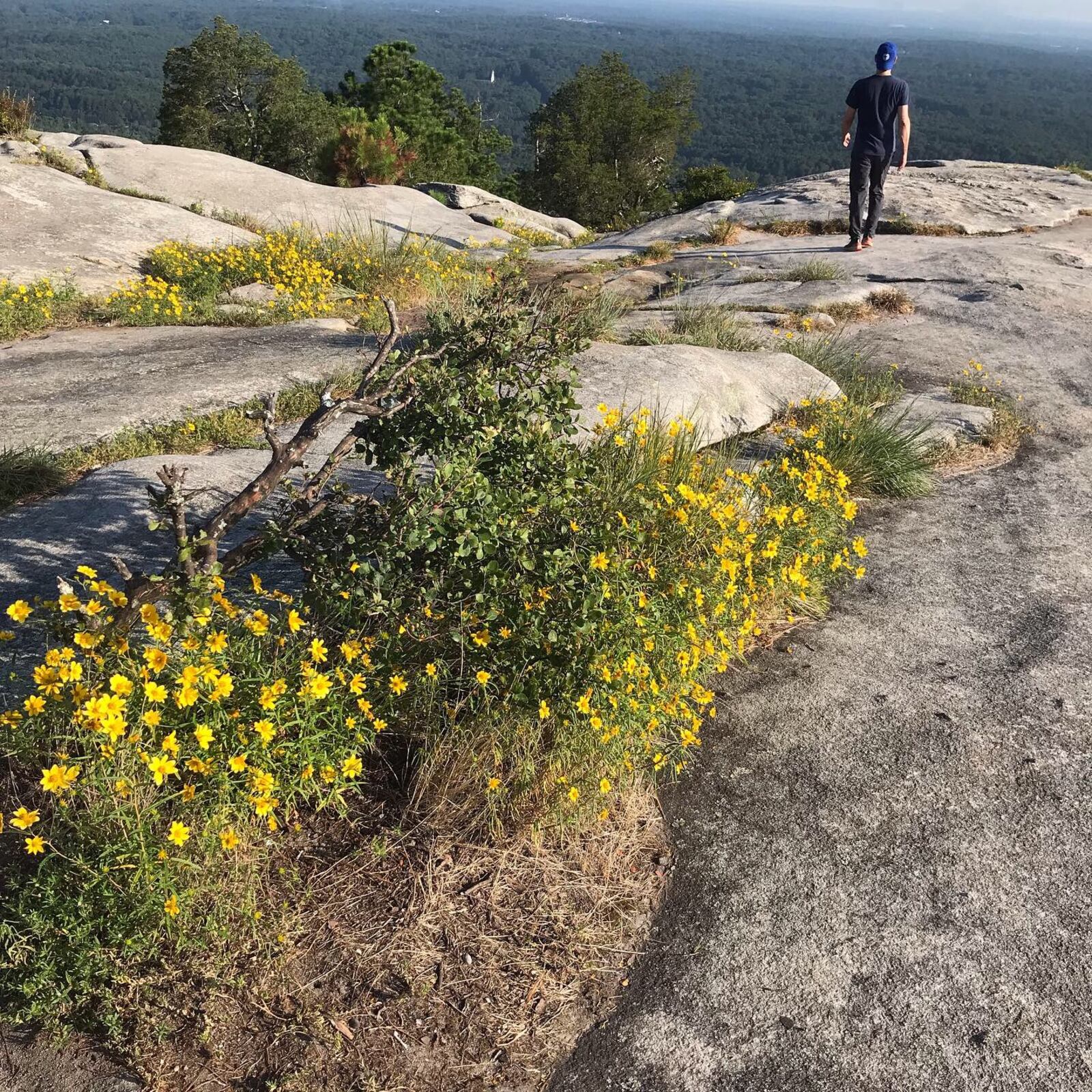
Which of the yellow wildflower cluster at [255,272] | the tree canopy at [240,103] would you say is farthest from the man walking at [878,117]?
the tree canopy at [240,103]

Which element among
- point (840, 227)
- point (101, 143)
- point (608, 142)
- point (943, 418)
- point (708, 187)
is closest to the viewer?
point (943, 418)

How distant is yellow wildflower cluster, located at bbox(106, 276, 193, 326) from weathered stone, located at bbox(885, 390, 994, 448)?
23.1ft

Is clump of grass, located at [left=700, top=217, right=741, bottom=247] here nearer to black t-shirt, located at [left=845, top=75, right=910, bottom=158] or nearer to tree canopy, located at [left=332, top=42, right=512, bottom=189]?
black t-shirt, located at [left=845, top=75, right=910, bottom=158]

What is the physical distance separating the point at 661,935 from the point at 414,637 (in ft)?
4.56

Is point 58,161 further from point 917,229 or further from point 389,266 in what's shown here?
point 917,229

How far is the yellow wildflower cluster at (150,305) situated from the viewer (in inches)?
355

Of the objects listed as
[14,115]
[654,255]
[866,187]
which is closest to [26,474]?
[866,187]

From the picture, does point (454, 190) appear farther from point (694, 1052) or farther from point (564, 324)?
point (694, 1052)

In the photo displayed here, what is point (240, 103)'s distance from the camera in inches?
2046

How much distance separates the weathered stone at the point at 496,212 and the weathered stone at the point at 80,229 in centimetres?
1055

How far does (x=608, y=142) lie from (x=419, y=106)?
56.3ft

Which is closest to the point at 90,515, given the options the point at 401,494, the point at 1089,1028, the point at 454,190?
the point at 401,494

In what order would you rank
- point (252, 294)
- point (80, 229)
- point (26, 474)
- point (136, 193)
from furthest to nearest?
point (136, 193) < point (80, 229) < point (252, 294) < point (26, 474)

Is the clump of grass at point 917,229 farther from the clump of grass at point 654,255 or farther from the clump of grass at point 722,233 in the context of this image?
the clump of grass at point 654,255
